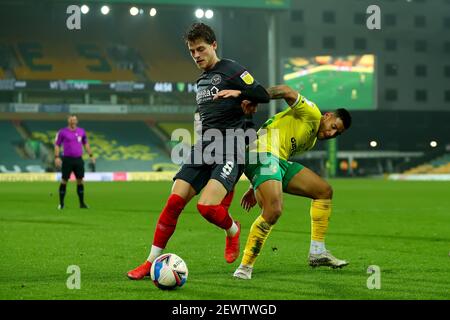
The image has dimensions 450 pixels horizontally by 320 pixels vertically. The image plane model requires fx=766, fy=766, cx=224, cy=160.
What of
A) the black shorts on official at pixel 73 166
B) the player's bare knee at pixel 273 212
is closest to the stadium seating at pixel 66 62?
the black shorts on official at pixel 73 166

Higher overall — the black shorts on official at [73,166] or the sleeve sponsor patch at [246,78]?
the sleeve sponsor patch at [246,78]

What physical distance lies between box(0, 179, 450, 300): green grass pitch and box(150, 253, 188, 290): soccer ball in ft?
0.28

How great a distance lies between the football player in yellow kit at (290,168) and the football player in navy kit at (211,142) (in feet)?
1.10

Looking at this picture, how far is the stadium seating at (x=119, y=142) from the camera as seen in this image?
5397cm

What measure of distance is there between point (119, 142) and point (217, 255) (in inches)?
1875

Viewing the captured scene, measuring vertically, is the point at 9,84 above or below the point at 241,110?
above

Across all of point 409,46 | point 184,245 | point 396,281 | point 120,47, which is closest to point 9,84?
point 120,47

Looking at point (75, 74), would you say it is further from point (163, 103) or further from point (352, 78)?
point (352, 78)

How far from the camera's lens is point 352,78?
49.6 metres

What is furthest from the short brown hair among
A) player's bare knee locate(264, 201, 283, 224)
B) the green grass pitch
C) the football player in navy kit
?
the green grass pitch

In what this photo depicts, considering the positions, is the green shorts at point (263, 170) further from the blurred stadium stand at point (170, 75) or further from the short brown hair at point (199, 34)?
the blurred stadium stand at point (170, 75)

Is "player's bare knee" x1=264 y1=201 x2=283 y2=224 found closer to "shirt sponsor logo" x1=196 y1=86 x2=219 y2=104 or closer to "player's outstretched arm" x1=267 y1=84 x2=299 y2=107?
"player's outstretched arm" x1=267 y1=84 x2=299 y2=107

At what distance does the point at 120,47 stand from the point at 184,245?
5052cm

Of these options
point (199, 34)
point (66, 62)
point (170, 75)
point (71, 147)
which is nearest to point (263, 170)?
point (199, 34)
